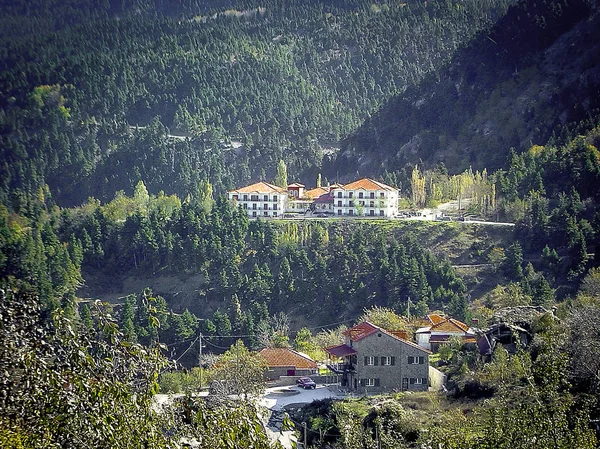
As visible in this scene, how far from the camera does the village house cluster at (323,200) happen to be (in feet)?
290

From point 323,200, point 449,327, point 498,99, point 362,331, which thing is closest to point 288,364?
point 362,331

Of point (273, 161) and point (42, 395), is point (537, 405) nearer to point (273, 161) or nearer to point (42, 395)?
point (42, 395)

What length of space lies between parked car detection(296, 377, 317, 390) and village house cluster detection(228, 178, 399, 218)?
36598 mm

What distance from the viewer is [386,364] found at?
159 feet

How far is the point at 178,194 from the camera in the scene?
12975 cm

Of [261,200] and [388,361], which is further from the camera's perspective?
[261,200]

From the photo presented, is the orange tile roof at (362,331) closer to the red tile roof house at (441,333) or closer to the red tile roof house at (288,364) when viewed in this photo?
the red tile roof house at (288,364)

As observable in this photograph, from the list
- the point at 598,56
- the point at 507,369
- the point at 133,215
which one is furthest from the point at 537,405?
the point at 598,56

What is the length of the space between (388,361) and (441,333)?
28.2 feet

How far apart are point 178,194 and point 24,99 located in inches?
1440

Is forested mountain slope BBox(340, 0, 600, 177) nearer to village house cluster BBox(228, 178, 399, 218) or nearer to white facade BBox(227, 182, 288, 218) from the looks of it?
village house cluster BBox(228, 178, 399, 218)

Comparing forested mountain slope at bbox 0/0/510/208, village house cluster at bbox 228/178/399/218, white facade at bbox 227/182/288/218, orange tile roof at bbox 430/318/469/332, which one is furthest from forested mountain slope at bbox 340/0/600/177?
orange tile roof at bbox 430/318/469/332

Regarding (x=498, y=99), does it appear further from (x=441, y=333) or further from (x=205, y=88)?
(x=205, y=88)

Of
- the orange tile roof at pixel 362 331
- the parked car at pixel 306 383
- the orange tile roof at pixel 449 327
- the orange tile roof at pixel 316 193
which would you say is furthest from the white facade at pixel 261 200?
the parked car at pixel 306 383
